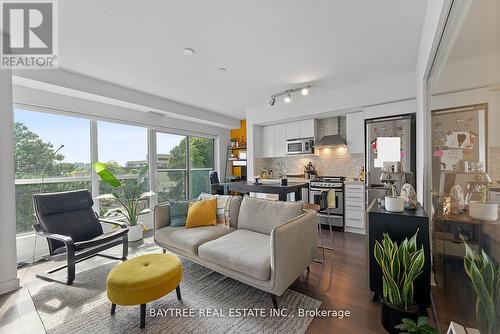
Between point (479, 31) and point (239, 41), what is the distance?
2.01 meters

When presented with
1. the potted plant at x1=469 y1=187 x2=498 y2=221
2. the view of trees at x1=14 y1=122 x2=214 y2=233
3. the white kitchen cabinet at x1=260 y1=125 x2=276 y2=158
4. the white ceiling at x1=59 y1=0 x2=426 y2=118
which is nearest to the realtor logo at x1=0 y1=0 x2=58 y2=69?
the white ceiling at x1=59 y1=0 x2=426 y2=118

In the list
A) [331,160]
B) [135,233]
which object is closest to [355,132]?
[331,160]

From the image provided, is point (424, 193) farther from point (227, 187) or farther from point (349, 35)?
point (227, 187)

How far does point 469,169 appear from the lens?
1104mm

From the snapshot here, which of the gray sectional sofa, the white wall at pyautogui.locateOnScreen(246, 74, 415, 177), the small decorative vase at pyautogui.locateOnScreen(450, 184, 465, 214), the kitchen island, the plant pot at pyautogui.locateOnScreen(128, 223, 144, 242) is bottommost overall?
the plant pot at pyautogui.locateOnScreen(128, 223, 144, 242)

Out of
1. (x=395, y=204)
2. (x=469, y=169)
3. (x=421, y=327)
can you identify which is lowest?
(x=421, y=327)

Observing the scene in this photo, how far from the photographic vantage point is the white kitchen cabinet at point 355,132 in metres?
4.00

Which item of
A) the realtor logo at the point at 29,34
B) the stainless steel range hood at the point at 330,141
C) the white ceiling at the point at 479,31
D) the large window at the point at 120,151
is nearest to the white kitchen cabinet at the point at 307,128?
the stainless steel range hood at the point at 330,141

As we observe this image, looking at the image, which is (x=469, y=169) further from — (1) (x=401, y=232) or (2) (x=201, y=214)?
(2) (x=201, y=214)

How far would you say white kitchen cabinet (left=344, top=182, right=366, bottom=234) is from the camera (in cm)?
380

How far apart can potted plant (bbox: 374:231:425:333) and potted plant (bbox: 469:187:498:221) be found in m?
0.62

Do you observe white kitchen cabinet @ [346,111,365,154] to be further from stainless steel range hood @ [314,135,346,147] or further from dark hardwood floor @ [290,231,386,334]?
dark hardwood floor @ [290,231,386,334]

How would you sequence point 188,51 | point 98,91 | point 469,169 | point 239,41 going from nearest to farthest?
1. point 469,169
2. point 239,41
3. point 188,51
4. point 98,91

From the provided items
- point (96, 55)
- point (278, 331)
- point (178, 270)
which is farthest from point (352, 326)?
point (96, 55)
